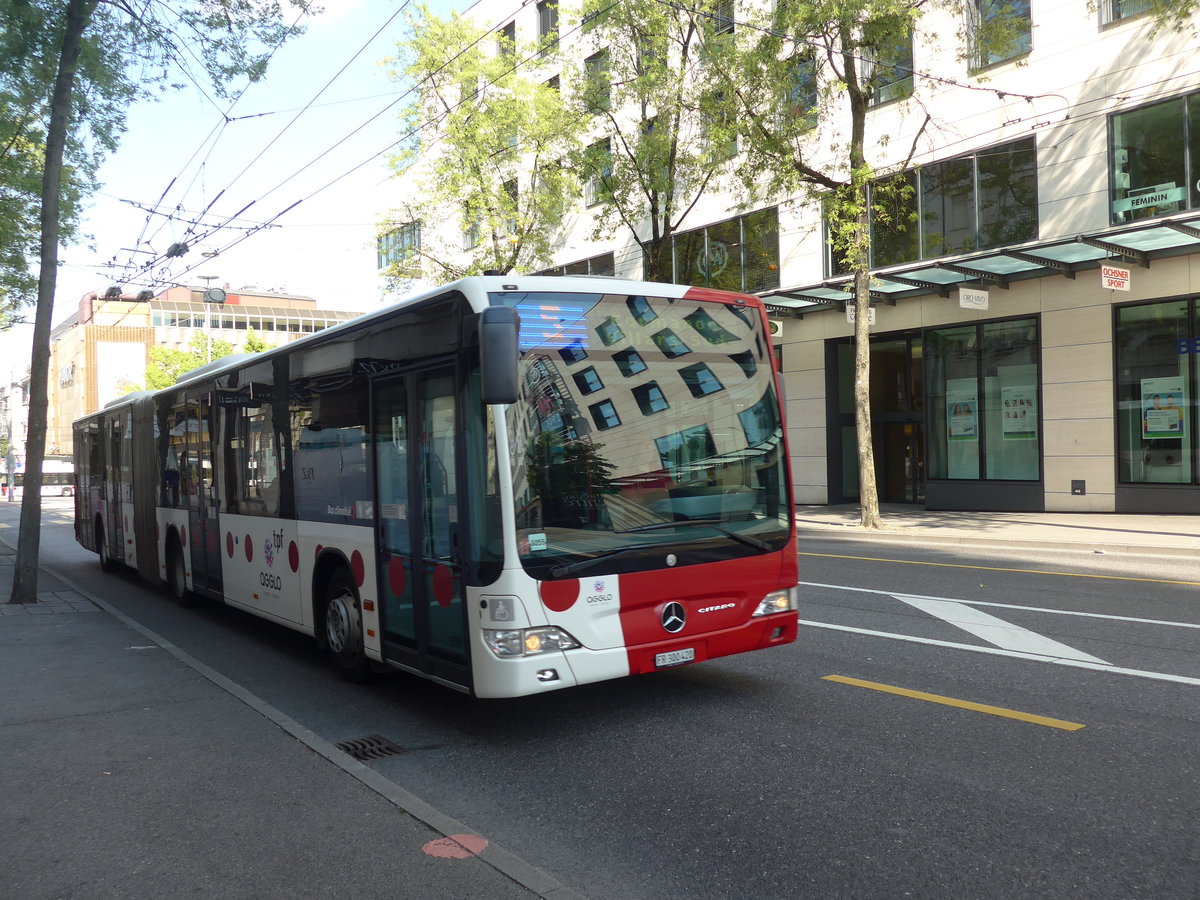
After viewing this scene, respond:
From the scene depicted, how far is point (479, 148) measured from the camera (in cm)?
2686

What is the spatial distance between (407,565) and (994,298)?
60.3ft

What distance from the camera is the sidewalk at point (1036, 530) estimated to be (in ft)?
49.0

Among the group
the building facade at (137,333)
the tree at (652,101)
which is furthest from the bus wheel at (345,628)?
the building facade at (137,333)

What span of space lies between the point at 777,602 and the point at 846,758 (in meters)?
1.47

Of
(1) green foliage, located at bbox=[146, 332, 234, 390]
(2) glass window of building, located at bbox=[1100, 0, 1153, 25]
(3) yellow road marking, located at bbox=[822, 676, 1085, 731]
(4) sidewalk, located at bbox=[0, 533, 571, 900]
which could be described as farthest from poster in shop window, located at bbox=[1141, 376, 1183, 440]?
(1) green foliage, located at bbox=[146, 332, 234, 390]

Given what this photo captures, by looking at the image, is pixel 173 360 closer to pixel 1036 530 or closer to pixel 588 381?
pixel 1036 530

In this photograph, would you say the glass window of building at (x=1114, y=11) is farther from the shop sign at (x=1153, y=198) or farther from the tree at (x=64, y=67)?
the tree at (x=64, y=67)

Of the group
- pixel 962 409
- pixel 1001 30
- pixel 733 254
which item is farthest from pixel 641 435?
pixel 733 254

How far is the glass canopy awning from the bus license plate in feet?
47.3

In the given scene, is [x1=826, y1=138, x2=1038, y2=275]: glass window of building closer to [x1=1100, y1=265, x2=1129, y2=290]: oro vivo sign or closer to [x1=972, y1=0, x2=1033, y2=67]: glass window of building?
[x1=972, y1=0, x2=1033, y2=67]: glass window of building

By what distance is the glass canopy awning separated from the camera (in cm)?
1731

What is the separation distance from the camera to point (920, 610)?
966 cm

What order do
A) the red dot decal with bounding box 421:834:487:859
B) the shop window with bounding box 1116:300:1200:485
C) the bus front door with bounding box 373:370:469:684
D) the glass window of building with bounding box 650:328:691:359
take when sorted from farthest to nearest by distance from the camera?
the shop window with bounding box 1116:300:1200:485
the glass window of building with bounding box 650:328:691:359
the bus front door with bounding box 373:370:469:684
the red dot decal with bounding box 421:834:487:859

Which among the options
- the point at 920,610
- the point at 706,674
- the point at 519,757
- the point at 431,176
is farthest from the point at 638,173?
the point at 519,757
